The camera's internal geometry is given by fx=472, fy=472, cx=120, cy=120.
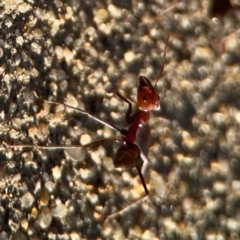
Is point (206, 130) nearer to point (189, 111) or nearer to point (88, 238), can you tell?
point (189, 111)

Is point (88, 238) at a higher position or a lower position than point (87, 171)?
lower

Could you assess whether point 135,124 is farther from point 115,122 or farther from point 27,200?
point 27,200

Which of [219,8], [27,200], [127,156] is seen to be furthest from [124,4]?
[27,200]

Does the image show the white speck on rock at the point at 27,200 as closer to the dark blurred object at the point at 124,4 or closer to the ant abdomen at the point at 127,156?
the ant abdomen at the point at 127,156

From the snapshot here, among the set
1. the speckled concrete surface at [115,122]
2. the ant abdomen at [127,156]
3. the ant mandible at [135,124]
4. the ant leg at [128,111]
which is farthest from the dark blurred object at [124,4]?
the ant abdomen at [127,156]

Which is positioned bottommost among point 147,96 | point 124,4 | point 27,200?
point 27,200

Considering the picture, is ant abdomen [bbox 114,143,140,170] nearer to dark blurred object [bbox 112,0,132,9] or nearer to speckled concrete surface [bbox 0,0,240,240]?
speckled concrete surface [bbox 0,0,240,240]

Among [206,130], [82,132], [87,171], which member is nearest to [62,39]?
[82,132]
